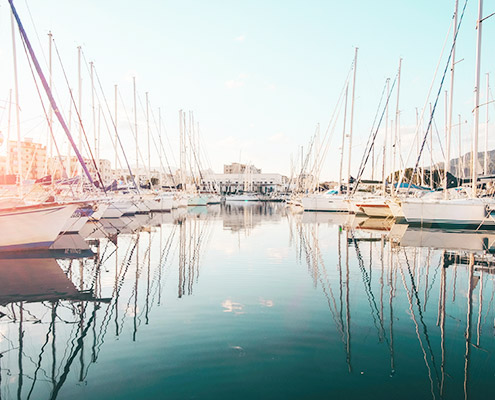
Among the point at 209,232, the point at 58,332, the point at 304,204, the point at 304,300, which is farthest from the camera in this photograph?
the point at 304,204

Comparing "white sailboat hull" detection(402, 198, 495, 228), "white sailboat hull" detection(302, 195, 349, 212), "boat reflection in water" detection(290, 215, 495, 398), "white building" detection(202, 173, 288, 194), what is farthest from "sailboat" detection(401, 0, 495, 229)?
"white building" detection(202, 173, 288, 194)

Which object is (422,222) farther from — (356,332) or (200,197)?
(200,197)

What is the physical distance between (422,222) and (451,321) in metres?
21.1

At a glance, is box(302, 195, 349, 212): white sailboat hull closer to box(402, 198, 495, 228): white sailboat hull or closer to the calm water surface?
box(402, 198, 495, 228): white sailboat hull

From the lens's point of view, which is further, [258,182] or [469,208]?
[258,182]

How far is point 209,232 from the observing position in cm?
2319

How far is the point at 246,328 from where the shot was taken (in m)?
6.83

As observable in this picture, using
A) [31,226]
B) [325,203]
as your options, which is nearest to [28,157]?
[325,203]

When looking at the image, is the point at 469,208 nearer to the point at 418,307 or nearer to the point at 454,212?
the point at 454,212

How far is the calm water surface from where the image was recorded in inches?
189

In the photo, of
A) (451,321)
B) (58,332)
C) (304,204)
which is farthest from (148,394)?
(304,204)

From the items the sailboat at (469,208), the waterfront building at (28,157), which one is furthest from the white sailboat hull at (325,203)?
the waterfront building at (28,157)

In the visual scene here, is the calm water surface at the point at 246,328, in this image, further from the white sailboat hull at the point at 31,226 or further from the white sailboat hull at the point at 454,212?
the white sailboat hull at the point at 454,212

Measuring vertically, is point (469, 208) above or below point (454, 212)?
above
